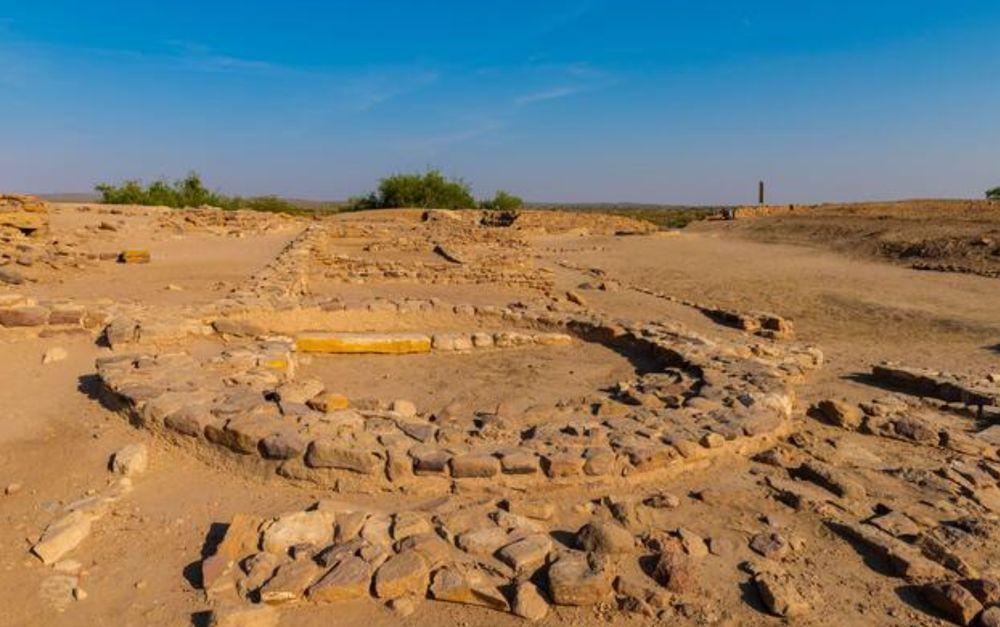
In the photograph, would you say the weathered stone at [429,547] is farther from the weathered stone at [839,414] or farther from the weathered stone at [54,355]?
the weathered stone at [54,355]

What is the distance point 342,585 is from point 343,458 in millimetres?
890

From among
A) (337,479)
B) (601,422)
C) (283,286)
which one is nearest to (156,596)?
(337,479)

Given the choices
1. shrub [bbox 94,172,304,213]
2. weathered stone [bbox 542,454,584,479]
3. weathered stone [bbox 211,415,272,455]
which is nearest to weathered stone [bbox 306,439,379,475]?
weathered stone [bbox 211,415,272,455]

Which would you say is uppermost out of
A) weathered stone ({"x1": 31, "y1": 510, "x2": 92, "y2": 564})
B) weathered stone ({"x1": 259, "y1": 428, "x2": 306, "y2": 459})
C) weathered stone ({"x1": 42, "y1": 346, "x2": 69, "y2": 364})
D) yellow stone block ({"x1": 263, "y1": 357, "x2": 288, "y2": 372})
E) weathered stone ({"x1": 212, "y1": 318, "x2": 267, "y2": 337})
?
weathered stone ({"x1": 212, "y1": 318, "x2": 267, "y2": 337})

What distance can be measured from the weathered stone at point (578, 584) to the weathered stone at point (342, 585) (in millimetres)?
707

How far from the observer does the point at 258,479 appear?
3113 millimetres

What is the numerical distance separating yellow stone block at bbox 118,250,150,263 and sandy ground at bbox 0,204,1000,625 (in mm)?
218

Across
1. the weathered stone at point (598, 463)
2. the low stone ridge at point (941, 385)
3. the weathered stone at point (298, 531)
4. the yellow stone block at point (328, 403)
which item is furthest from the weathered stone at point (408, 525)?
the low stone ridge at point (941, 385)

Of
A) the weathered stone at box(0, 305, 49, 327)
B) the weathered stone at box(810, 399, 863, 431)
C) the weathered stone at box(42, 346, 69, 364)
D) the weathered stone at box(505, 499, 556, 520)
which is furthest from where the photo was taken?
the weathered stone at box(0, 305, 49, 327)

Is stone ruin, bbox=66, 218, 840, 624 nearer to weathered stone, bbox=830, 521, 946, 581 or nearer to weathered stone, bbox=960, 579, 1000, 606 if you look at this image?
weathered stone, bbox=830, 521, 946, 581

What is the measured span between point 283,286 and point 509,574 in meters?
6.28

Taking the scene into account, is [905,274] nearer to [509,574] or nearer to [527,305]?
[527,305]

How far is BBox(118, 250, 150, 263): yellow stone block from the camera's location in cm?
1030

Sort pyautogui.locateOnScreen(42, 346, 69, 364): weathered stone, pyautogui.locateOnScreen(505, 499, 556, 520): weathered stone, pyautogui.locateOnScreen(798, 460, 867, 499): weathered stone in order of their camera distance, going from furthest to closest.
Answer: pyautogui.locateOnScreen(42, 346, 69, 364): weathered stone < pyautogui.locateOnScreen(798, 460, 867, 499): weathered stone < pyautogui.locateOnScreen(505, 499, 556, 520): weathered stone
